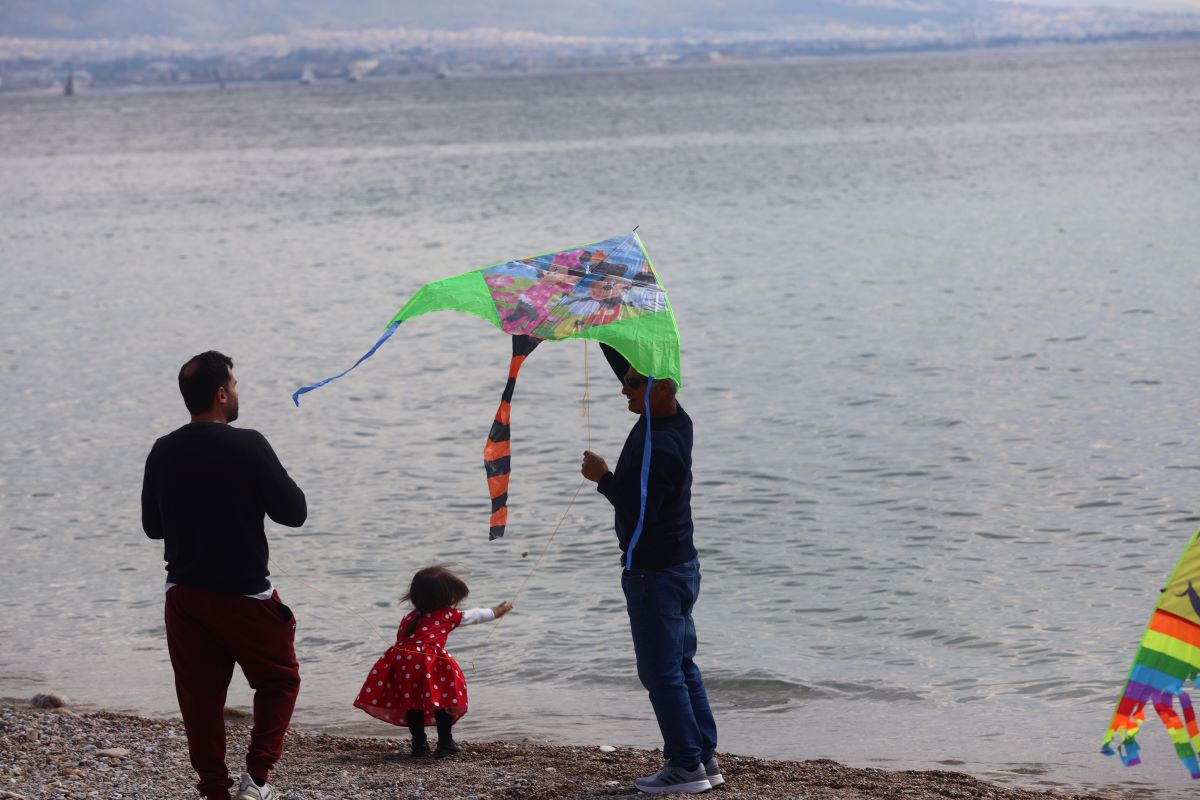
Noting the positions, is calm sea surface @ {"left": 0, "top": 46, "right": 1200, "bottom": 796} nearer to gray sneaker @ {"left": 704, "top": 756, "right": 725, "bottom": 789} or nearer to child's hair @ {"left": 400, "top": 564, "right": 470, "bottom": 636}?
gray sneaker @ {"left": 704, "top": 756, "right": 725, "bottom": 789}

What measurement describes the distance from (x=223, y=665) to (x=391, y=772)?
133 cm

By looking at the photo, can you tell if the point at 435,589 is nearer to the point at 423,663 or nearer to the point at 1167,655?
the point at 423,663

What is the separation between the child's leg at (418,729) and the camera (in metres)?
6.74

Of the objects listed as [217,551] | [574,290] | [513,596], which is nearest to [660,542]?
[574,290]

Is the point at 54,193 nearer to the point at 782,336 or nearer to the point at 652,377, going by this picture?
the point at 782,336

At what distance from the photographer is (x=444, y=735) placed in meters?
6.91

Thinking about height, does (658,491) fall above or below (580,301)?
below

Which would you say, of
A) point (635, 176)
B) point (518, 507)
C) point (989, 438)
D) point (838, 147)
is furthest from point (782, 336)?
point (838, 147)

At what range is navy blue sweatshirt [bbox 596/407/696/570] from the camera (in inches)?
220

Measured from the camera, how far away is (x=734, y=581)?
35.6 feet

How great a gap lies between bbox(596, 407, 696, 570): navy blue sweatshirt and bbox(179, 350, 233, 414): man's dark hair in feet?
4.77

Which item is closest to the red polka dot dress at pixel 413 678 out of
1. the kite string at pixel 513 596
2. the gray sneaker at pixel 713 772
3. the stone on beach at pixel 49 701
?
the gray sneaker at pixel 713 772

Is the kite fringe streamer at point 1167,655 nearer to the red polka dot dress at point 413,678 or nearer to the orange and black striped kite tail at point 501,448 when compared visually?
the orange and black striped kite tail at point 501,448

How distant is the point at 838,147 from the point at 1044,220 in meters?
30.8
